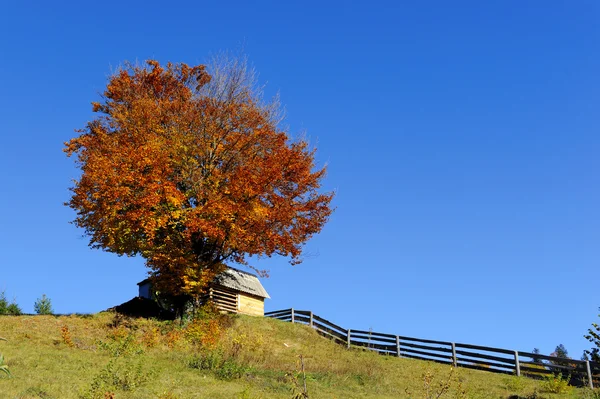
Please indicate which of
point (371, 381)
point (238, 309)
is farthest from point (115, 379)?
point (238, 309)

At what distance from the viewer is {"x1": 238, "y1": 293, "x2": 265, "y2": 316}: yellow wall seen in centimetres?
3897

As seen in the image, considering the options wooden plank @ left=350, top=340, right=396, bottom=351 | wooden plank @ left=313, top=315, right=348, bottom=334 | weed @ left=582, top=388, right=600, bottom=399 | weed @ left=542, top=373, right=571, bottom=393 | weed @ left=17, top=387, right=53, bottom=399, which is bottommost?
weed @ left=17, top=387, right=53, bottom=399

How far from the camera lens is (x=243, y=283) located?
1555 inches

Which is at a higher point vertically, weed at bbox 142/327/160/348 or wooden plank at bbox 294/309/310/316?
wooden plank at bbox 294/309/310/316

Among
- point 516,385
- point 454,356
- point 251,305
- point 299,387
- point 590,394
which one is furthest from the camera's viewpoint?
point 251,305

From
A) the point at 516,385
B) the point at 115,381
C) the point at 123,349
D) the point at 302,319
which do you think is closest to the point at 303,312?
the point at 302,319

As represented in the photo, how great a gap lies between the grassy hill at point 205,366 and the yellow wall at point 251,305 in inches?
183

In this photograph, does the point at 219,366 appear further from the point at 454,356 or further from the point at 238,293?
the point at 238,293

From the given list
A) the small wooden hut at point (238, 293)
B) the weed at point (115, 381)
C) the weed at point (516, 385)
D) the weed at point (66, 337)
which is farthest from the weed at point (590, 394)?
the small wooden hut at point (238, 293)

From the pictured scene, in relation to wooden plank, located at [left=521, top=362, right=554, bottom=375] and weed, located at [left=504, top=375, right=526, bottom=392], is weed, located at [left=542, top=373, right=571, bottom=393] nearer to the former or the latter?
weed, located at [left=504, top=375, right=526, bottom=392]

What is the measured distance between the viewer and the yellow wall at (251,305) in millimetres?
38969

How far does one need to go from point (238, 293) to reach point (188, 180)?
40.5ft

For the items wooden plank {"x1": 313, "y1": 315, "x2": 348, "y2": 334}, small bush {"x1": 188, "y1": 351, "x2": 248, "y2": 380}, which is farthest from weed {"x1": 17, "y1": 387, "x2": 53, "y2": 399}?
wooden plank {"x1": 313, "y1": 315, "x2": 348, "y2": 334}

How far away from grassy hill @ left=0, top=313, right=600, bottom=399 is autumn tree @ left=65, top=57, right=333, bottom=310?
369 centimetres
